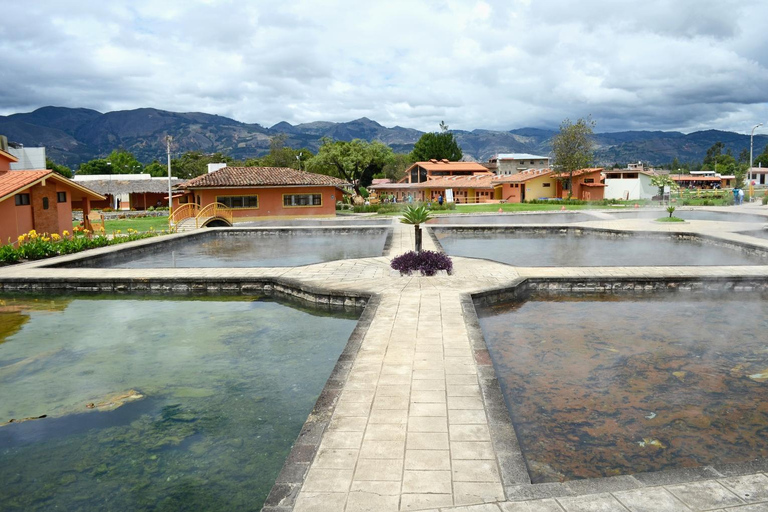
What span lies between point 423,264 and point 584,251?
8.47 meters

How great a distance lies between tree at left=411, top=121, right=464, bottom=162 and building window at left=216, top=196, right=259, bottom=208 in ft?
168

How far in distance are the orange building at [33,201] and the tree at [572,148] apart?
4089 centimetres

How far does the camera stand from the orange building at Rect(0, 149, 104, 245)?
683 inches

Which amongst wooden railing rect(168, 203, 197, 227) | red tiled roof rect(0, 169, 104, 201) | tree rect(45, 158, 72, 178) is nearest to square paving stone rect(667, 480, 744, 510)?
red tiled roof rect(0, 169, 104, 201)

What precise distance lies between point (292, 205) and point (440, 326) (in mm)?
31174

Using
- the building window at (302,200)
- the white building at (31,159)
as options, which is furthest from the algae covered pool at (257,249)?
the white building at (31,159)

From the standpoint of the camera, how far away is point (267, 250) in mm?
20062

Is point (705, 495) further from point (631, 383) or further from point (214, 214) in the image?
point (214, 214)

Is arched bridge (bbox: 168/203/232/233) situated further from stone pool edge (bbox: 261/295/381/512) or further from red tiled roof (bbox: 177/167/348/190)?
stone pool edge (bbox: 261/295/381/512)

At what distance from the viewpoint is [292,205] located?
124ft

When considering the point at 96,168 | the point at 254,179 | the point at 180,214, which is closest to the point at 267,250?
the point at 180,214

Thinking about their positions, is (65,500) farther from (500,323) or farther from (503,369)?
(500,323)

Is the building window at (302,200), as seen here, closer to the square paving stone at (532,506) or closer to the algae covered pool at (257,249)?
the algae covered pool at (257,249)

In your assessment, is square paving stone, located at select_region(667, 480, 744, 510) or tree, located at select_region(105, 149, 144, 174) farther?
tree, located at select_region(105, 149, 144, 174)
